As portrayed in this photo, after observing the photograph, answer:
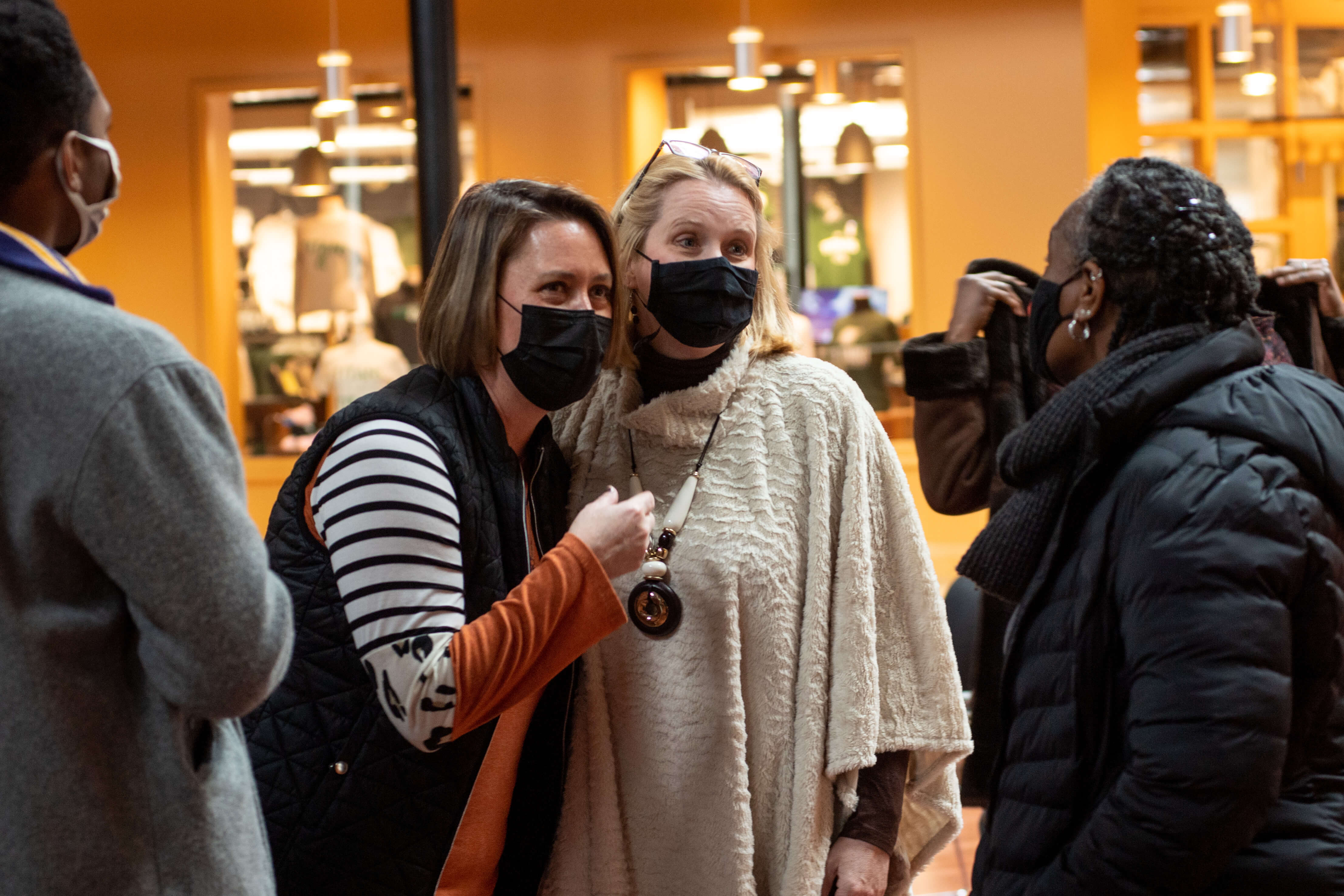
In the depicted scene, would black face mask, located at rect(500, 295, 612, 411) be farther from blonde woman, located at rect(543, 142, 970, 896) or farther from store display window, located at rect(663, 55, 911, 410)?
store display window, located at rect(663, 55, 911, 410)

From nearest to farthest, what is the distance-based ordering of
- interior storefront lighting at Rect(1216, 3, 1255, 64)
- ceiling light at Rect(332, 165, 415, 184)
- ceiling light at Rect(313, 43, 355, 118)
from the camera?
interior storefront lighting at Rect(1216, 3, 1255, 64)
ceiling light at Rect(313, 43, 355, 118)
ceiling light at Rect(332, 165, 415, 184)

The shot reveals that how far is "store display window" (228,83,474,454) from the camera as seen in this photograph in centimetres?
698

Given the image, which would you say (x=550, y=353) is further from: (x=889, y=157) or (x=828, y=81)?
(x=889, y=157)

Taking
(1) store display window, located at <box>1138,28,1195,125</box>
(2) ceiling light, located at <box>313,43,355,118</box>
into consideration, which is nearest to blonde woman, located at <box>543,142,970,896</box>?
(2) ceiling light, located at <box>313,43,355,118</box>

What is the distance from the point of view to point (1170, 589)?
4.22 feet

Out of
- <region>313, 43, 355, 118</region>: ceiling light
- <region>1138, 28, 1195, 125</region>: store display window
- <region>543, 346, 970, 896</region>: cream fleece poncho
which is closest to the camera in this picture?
<region>543, 346, 970, 896</region>: cream fleece poncho

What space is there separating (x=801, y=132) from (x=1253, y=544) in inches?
246

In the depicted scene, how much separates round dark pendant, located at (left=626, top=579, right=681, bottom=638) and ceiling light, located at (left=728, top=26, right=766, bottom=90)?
4.87 m

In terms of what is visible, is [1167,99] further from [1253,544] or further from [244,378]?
[1253,544]

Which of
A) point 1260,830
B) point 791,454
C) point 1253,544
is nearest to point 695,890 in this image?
point 791,454

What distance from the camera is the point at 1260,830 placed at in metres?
1.33

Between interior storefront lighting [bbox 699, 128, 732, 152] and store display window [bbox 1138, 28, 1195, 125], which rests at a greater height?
store display window [bbox 1138, 28, 1195, 125]

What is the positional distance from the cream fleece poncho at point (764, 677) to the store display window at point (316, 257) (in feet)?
17.3

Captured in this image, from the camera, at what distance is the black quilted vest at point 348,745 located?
1509mm
